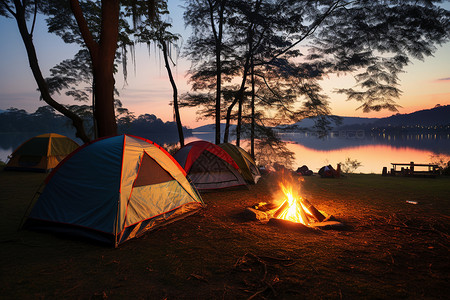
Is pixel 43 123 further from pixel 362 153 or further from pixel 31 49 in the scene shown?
pixel 362 153

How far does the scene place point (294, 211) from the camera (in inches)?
235

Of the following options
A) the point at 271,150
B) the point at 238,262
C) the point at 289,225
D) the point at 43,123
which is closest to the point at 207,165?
the point at 289,225

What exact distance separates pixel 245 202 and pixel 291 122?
37.6 feet

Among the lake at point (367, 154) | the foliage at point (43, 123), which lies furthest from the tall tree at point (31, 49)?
the foliage at point (43, 123)

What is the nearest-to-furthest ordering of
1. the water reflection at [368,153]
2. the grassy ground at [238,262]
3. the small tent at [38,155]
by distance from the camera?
1. the grassy ground at [238,262]
2. the small tent at [38,155]
3. the water reflection at [368,153]

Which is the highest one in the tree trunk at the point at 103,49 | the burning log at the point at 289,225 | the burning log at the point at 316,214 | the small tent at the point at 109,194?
the tree trunk at the point at 103,49

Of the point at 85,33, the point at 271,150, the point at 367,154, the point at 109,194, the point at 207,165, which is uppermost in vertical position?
the point at 85,33

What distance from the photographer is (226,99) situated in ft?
54.3

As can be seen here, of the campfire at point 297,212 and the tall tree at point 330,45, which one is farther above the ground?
the tall tree at point 330,45

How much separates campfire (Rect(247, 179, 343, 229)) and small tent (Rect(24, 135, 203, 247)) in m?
2.26

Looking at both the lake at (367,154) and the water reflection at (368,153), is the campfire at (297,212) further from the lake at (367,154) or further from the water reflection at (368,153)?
the water reflection at (368,153)

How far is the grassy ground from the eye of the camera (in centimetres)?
311

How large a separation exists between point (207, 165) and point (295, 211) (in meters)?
4.00

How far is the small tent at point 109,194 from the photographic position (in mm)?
4555
